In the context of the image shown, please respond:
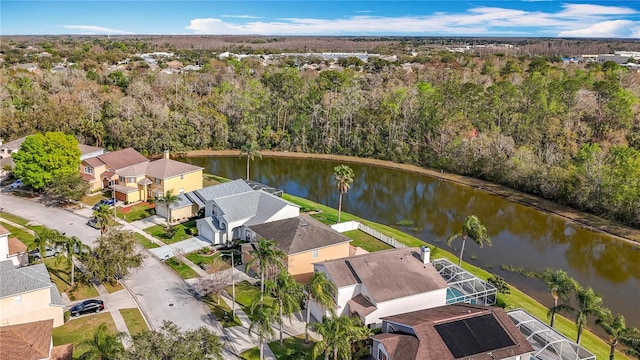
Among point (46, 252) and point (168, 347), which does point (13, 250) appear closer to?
point (46, 252)

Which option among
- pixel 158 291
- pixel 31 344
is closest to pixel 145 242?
pixel 158 291

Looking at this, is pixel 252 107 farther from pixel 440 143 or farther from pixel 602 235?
pixel 602 235

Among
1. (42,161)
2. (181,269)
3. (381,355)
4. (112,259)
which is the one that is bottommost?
(181,269)

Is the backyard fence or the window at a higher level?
the window

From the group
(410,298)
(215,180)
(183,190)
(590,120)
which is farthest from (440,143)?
(410,298)

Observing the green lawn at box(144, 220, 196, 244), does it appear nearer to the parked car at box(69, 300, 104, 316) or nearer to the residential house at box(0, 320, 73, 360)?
the parked car at box(69, 300, 104, 316)

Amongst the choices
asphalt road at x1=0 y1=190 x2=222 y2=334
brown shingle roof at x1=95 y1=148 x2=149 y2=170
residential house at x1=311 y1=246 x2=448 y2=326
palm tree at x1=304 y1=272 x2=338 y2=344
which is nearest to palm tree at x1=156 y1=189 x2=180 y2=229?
asphalt road at x1=0 y1=190 x2=222 y2=334

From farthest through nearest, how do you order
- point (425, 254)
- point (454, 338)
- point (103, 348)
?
point (425, 254) → point (454, 338) → point (103, 348)
